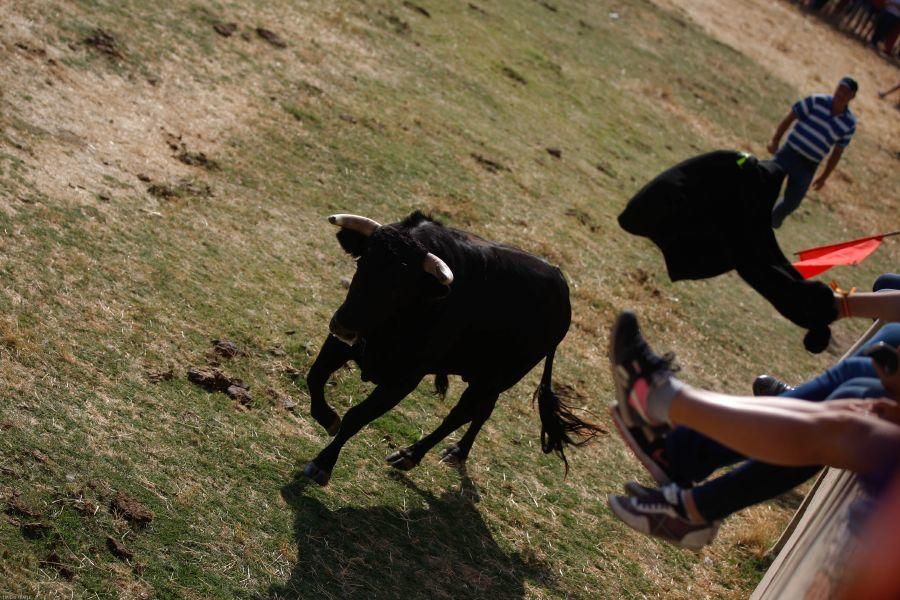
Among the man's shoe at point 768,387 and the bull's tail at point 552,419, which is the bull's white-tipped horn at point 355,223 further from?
the man's shoe at point 768,387

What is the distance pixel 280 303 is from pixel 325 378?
4.67 feet

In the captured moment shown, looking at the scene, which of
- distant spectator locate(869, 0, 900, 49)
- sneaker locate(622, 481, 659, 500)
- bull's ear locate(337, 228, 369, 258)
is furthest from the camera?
distant spectator locate(869, 0, 900, 49)

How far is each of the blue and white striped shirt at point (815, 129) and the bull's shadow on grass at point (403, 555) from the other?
669 centimetres

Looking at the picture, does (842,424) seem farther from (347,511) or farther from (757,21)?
(757,21)

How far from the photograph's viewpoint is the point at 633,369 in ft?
12.8

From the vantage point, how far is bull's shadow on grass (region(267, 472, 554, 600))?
5.01 meters

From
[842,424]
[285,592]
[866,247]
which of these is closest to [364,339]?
[285,592]

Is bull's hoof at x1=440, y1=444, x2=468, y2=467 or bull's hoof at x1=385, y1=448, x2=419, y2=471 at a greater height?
bull's hoof at x1=385, y1=448, x2=419, y2=471

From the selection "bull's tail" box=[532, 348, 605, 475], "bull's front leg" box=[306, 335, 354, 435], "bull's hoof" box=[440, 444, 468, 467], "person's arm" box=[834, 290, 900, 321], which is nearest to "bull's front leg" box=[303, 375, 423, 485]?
"bull's front leg" box=[306, 335, 354, 435]

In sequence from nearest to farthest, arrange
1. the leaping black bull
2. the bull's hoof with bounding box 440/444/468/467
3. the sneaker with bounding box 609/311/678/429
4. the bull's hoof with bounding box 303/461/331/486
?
the sneaker with bounding box 609/311/678/429 → the bull's hoof with bounding box 303/461/331/486 → the leaping black bull → the bull's hoof with bounding box 440/444/468/467

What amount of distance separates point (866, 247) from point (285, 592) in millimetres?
4629

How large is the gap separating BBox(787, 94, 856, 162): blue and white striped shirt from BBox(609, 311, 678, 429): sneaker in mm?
7952

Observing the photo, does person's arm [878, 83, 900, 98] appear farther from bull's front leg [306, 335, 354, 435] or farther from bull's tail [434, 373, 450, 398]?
bull's front leg [306, 335, 354, 435]

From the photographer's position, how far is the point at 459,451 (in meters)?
6.48
